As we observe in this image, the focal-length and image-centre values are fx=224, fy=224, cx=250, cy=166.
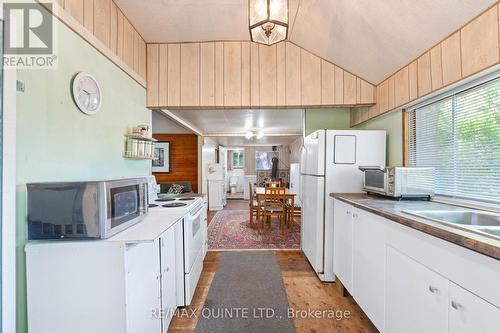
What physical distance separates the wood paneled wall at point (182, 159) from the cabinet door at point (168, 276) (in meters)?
3.81

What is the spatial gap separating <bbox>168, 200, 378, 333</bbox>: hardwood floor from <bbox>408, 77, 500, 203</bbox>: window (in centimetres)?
123

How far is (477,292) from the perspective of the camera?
83 centimetres

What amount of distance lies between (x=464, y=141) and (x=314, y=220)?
1442mm

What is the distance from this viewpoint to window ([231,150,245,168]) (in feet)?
32.0

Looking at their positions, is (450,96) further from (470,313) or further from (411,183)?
(470,313)

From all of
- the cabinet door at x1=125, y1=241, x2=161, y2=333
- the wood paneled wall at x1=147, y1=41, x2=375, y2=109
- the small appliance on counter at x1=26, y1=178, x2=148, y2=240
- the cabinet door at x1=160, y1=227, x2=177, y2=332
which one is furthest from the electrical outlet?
the wood paneled wall at x1=147, y1=41, x2=375, y2=109

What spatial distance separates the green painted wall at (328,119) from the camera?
304cm

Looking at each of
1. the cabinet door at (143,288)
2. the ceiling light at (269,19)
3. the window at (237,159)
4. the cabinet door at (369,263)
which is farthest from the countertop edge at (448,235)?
the window at (237,159)

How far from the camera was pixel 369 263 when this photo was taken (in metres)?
1.59

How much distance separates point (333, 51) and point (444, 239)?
198 centimetres

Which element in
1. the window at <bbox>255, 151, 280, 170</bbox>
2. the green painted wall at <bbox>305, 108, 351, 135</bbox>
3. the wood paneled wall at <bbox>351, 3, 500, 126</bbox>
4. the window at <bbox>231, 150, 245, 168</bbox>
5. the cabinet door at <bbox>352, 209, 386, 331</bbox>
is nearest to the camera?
the wood paneled wall at <bbox>351, 3, 500, 126</bbox>

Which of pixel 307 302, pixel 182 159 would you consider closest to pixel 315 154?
pixel 307 302

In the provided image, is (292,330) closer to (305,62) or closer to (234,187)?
(305,62)

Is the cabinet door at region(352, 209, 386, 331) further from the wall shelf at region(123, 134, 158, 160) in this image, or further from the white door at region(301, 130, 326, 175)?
the wall shelf at region(123, 134, 158, 160)
